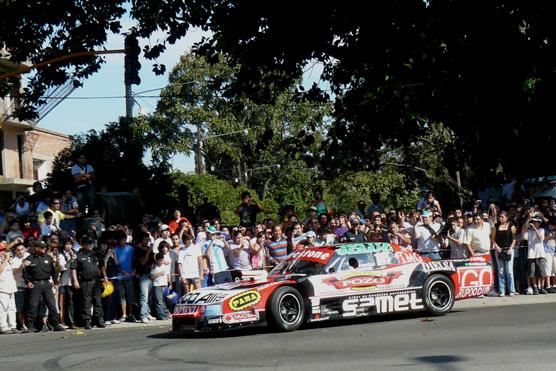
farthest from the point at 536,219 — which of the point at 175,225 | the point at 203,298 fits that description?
the point at 203,298

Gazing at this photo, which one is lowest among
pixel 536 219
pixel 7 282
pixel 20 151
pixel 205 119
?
pixel 7 282

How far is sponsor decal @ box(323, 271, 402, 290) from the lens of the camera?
642 inches

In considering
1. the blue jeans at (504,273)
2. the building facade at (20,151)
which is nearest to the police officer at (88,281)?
the blue jeans at (504,273)

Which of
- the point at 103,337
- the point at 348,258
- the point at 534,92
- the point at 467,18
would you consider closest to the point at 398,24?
the point at 467,18

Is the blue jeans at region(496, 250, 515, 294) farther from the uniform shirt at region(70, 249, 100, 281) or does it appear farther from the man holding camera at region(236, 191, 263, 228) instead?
the uniform shirt at region(70, 249, 100, 281)

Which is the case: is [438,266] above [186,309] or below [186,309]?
above

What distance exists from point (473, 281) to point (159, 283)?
6425mm

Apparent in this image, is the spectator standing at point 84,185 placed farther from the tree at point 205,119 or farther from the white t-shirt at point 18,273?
the tree at point 205,119

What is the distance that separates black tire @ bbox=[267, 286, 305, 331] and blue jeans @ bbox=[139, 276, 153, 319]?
4.79m

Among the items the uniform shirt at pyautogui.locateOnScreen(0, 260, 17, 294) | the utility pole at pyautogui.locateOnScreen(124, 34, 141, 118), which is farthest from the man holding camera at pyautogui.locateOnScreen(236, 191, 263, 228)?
the uniform shirt at pyautogui.locateOnScreen(0, 260, 17, 294)

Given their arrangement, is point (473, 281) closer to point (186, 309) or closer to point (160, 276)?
point (186, 309)

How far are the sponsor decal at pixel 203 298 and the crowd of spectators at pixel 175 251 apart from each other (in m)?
3.58

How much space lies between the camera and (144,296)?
19578 mm

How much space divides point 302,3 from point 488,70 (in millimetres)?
3794
